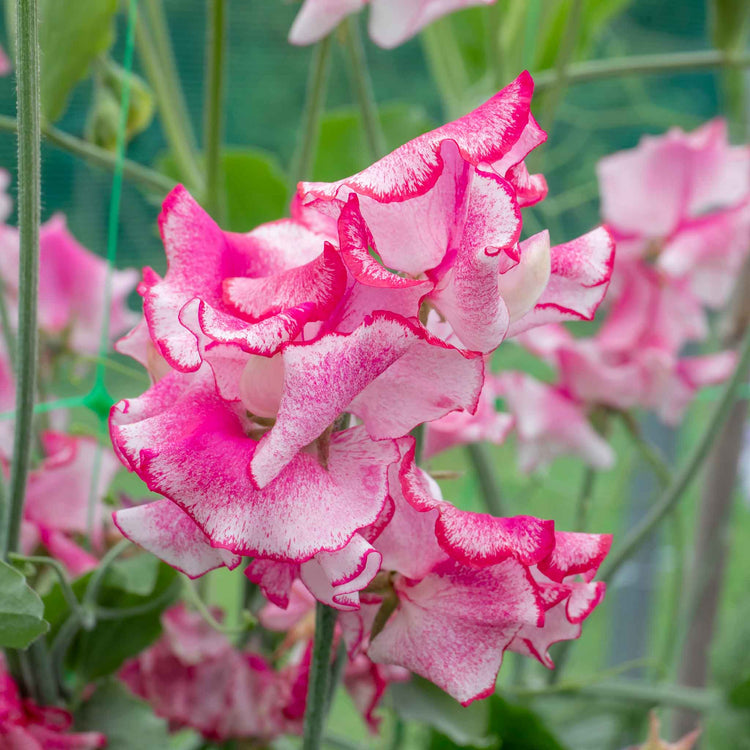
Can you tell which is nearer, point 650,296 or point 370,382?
point 370,382

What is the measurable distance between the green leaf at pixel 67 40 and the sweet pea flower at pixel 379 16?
13 cm

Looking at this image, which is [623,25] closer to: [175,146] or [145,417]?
[175,146]

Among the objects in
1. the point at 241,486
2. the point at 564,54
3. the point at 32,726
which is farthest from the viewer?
the point at 564,54

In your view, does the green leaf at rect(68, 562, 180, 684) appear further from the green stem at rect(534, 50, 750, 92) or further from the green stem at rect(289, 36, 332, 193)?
the green stem at rect(534, 50, 750, 92)

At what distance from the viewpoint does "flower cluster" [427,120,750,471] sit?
470 mm

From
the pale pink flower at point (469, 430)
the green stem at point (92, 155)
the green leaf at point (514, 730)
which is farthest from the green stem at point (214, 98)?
the green leaf at point (514, 730)

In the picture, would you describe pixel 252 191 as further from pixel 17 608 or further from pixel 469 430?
pixel 17 608

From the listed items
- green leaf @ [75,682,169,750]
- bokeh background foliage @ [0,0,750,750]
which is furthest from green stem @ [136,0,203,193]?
green leaf @ [75,682,169,750]

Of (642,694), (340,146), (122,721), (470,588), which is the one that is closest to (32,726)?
(122,721)

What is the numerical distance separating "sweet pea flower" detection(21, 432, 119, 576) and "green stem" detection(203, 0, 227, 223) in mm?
110

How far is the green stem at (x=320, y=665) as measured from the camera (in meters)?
0.19

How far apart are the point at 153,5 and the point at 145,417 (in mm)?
307

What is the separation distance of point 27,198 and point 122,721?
0.66 feet

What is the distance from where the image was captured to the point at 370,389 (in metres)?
0.17
